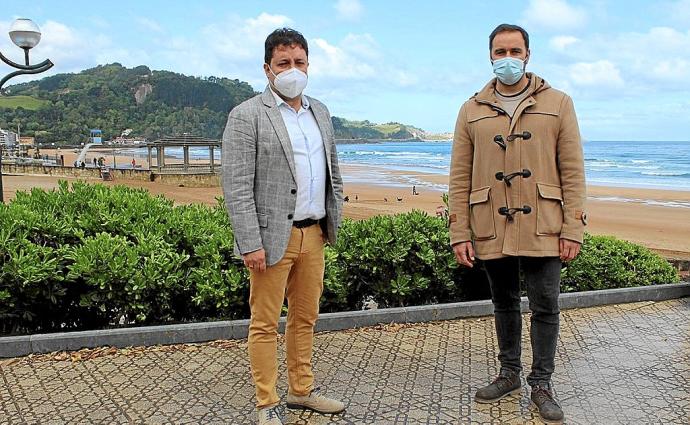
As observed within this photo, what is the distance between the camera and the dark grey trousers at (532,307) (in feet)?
11.3

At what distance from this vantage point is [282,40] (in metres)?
3.15

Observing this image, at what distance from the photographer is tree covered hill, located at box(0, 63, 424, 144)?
11144 centimetres

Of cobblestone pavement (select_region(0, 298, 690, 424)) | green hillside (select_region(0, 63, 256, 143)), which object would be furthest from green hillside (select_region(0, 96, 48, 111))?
cobblestone pavement (select_region(0, 298, 690, 424))

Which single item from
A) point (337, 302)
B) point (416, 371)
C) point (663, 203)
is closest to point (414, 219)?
point (337, 302)

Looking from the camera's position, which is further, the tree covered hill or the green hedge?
the tree covered hill

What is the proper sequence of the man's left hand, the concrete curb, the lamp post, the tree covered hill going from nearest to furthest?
the man's left hand, the concrete curb, the lamp post, the tree covered hill

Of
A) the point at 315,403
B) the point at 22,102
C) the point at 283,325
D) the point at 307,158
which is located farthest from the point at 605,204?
the point at 22,102

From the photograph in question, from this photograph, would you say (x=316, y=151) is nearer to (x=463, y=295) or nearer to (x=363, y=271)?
(x=363, y=271)

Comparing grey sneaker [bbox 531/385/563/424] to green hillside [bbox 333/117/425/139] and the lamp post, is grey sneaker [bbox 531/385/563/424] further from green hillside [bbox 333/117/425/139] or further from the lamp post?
green hillside [bbox 333/117/425/139]

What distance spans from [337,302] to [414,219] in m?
1.11

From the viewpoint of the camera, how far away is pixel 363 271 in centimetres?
544

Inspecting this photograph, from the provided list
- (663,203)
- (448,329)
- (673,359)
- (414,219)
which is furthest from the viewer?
(663,203)

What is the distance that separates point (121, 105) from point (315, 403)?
434 ft

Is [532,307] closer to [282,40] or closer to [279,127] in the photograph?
[279,127]
